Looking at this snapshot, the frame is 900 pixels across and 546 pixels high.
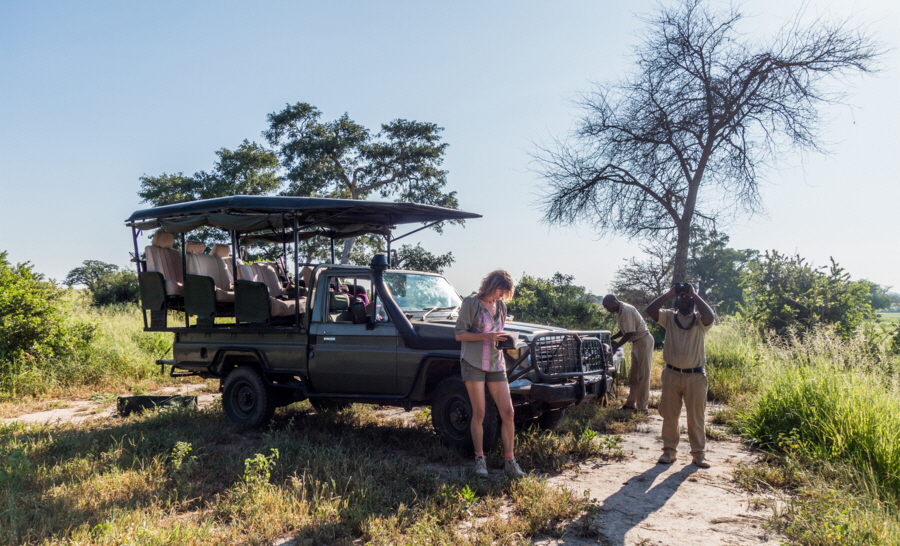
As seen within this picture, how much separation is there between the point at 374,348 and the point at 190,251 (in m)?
4.02

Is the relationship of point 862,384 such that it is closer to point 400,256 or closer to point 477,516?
point 477,516

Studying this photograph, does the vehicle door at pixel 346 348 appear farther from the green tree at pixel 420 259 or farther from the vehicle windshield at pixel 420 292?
the green tree at pixel 420 259

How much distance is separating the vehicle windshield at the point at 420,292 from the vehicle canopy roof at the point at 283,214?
851 mm

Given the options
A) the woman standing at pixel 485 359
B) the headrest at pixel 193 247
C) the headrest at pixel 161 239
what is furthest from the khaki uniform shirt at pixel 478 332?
the headrest at pixel 193 247

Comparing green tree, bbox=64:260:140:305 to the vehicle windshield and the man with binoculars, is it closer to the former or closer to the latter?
the vehicle windshield

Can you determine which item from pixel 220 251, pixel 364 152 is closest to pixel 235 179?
pixel 364 152

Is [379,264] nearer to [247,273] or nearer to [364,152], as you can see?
[247,273]

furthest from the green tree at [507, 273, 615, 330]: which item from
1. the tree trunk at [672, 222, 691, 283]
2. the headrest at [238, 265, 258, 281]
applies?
the headrest at [238, 265, 258, 281]

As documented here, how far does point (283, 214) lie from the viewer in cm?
787

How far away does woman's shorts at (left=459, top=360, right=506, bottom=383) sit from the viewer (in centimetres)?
567

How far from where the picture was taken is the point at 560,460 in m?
6.17

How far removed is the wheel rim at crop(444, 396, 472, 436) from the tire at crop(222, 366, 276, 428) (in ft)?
8.35

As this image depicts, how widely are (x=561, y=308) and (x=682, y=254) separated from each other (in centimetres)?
388

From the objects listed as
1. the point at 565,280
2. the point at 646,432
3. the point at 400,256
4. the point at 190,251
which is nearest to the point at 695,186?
the point at 565,280
